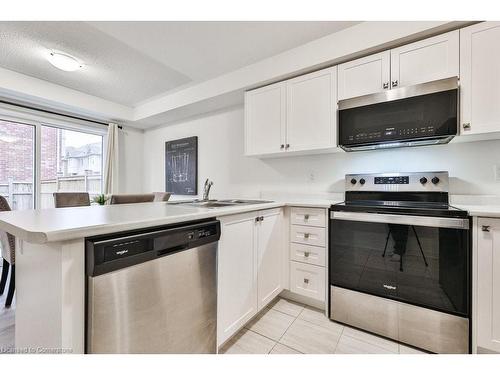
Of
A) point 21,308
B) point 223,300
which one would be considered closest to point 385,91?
point 223,300

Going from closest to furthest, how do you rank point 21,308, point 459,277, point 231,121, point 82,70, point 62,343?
point 62,343
point 21,308
point 459,277
point 82,70
point 231,121

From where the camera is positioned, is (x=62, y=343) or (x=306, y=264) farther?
(x=306, y=264)

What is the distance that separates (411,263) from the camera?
146 cm

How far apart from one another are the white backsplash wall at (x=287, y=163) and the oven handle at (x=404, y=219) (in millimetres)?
651

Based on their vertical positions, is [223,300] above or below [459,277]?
below

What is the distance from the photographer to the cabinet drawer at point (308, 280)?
5.97 ft

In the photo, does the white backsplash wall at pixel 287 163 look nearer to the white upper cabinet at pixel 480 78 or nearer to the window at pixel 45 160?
the white upper cabinet at pixel 480 78

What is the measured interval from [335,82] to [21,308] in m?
2.50

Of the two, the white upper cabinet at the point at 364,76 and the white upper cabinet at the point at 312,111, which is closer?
the white upper cabinet at the point at 364,76

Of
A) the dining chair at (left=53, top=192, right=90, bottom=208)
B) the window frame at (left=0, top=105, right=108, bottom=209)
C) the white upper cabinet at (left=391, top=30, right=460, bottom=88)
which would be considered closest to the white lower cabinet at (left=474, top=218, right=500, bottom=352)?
the white upper cabinet at (left=391, top=30, right=460, bottom=88)

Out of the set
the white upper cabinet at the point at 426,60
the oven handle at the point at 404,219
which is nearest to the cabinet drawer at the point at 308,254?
the oven handle at the point at 404,219

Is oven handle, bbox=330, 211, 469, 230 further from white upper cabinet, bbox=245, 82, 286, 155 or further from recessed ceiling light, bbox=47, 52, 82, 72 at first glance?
recessed ceiling light, bbox=47, 52, 82, 72

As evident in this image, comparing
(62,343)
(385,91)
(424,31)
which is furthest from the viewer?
(385,91)
